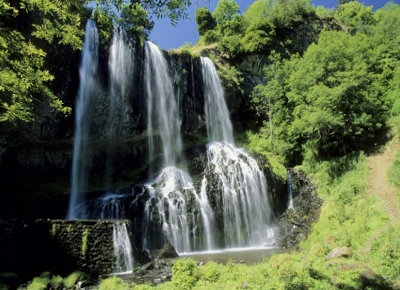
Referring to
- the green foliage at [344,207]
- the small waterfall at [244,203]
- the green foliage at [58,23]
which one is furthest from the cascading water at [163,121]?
the green foliage at [58,23]

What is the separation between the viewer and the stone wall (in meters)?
11.0

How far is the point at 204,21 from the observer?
4272 centimetres

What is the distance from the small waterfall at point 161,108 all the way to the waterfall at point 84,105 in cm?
425

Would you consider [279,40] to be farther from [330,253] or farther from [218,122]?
[330,253]

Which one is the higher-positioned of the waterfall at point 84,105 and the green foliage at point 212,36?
the green foliage at point 212,36

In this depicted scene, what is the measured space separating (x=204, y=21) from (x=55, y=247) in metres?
37.6

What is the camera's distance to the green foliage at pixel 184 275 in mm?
8086

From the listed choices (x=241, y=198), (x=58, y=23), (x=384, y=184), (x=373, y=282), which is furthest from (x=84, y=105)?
(x=373, y=282)

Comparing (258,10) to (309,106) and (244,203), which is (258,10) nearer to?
(309,106)

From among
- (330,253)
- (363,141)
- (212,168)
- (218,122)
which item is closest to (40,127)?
(212,168)

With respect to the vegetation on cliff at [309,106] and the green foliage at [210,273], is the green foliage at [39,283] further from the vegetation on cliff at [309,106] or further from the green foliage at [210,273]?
the green foliage at [210,273]

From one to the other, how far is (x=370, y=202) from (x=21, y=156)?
2017 centimetres

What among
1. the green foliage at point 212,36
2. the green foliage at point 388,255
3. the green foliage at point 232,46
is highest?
the green foliage at point 212,36

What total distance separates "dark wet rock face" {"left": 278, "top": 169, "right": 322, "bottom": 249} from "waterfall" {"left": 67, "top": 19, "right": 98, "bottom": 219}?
13.3 m
